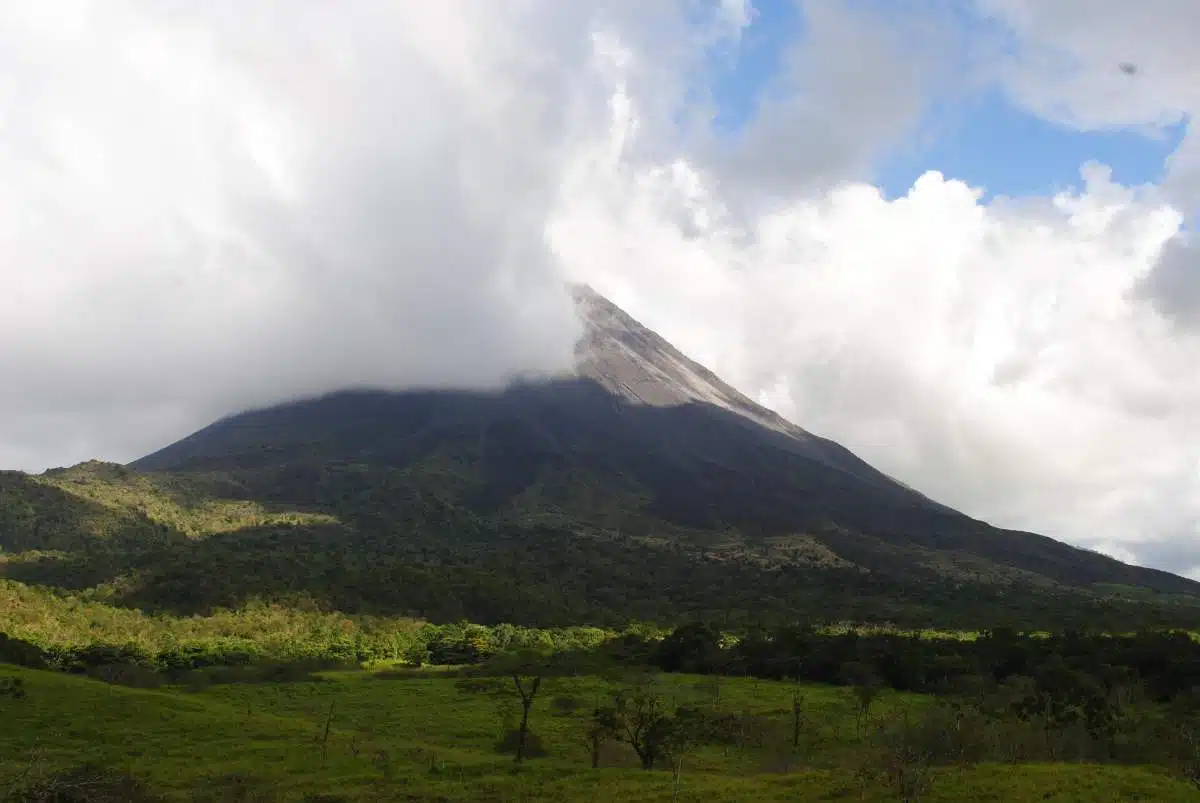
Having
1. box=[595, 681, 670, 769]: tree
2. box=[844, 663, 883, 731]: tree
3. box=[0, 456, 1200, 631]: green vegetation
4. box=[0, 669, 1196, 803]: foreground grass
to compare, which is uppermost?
box=[0, 456, 1200, 631]: green vegetation

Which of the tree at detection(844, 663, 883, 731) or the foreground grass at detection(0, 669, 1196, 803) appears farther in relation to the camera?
the tree at detection(844, 663, 883, 731)

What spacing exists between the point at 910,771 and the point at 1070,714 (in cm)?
2824

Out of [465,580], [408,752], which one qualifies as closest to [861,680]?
[408,752]

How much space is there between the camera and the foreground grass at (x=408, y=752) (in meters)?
41.2

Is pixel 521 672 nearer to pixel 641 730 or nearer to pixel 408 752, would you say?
pixel 408 752

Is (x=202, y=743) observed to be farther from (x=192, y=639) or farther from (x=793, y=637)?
(x=793, y=637)

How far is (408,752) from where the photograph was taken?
54.8 meters

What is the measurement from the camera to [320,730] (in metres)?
61.8

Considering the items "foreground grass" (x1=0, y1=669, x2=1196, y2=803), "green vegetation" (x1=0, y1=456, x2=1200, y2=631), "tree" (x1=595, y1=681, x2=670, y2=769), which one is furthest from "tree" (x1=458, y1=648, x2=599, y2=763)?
"green vegetation" (x1=0, y1=456, x2=1200, y2=631)

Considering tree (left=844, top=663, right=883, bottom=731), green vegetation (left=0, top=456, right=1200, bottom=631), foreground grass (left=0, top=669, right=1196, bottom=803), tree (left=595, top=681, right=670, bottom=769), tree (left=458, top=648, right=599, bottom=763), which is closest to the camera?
foreground grass (left=0, top=669, right=1196, bottom=803)

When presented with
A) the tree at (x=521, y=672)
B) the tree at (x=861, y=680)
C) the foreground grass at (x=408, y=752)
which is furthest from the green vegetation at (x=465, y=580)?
the foreground grass at (x=408, y=752)

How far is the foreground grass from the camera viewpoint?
135ft

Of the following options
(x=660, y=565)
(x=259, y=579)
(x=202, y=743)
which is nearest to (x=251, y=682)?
(x=202, y=743)

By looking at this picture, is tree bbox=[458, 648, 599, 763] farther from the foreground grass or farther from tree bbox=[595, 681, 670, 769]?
tree bbox=[595, 681, 670, 769]
